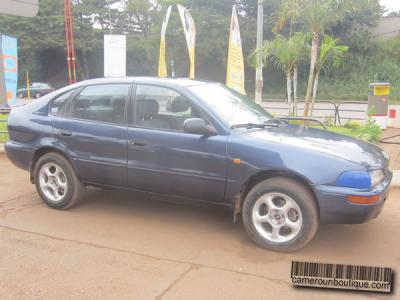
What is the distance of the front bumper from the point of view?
3771 mm

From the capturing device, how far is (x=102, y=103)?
499 cm

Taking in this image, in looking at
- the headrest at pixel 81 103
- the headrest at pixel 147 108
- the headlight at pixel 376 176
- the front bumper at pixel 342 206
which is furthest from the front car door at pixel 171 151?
the headlight at pixel 376 176

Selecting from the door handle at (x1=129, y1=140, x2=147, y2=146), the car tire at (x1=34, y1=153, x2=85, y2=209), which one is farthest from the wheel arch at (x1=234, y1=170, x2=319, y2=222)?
the car tire at (x1=34, y1=153, x2=85, y2=209)

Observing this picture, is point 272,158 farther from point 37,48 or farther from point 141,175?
point 37,48

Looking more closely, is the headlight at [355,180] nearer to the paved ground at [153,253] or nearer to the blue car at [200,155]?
the blue car at [200,155]

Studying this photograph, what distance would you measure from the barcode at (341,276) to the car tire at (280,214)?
26 centimetres

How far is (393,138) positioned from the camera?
33.0 feet

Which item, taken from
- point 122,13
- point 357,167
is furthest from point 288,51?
point 122,13

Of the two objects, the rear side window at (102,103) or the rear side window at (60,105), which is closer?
the rear side window at (102,103)

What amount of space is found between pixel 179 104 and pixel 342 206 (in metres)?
1.93

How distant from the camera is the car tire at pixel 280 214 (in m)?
3.91

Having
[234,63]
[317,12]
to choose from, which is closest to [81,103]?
[317,12]

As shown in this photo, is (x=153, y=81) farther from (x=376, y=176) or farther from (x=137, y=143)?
(x=376, y=176)

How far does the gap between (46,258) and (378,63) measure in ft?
119
